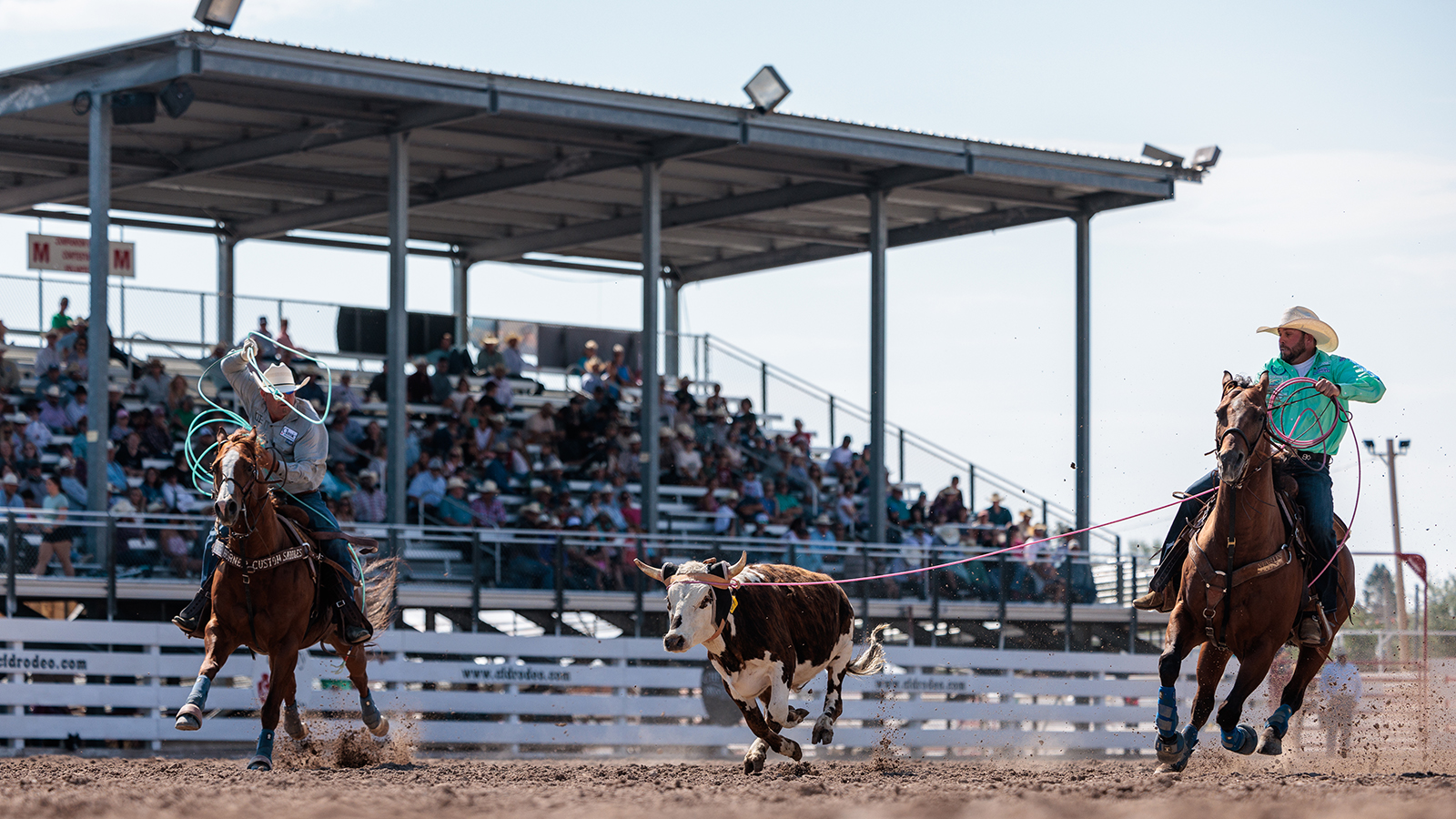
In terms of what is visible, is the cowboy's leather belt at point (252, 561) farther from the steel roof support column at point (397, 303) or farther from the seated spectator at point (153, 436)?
the seated spectator at point (153, 436)

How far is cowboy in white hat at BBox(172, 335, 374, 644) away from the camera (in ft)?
40.5

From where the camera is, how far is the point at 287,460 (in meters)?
12.7

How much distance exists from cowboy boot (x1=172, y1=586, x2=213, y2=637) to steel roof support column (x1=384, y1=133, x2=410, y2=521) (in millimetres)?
8212

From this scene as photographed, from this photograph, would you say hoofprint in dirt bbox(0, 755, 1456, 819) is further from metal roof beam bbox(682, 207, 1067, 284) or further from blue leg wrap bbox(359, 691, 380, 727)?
metal roof beam bbox(682, 207, 1067, 284)

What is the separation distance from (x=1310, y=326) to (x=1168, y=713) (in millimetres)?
2702

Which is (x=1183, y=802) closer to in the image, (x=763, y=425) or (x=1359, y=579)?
(x=1359, y=579)

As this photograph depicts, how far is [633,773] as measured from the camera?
12.0 m

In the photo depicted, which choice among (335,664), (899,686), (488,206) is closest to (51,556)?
(335,664)

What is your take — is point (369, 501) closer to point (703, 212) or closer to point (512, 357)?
point (512, 357)

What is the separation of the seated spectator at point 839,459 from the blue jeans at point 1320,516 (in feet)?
51.1

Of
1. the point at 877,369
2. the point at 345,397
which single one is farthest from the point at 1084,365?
the point at 345,397

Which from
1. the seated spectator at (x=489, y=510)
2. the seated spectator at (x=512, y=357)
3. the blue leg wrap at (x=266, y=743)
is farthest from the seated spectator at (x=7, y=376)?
the blue leg wrap at (x=266, y=743)

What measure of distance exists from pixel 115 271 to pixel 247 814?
1920 cm

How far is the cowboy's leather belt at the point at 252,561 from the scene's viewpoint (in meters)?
12.0
